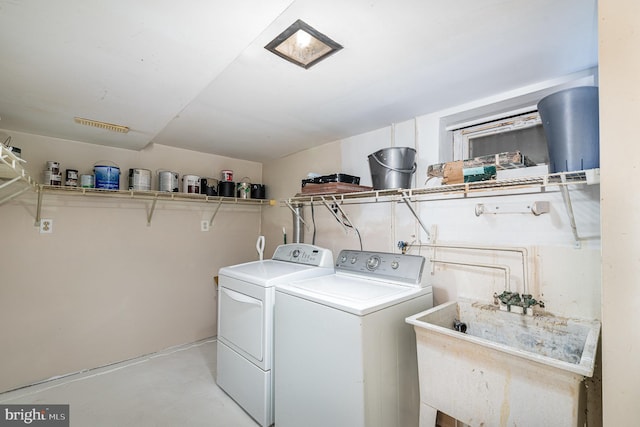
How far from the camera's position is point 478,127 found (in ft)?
6.44

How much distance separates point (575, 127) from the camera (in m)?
1.21

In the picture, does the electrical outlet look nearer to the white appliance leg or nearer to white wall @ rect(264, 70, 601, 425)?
Answer: white wall @ rect(264, 70, 601, 425)

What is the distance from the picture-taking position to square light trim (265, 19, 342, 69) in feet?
3.91

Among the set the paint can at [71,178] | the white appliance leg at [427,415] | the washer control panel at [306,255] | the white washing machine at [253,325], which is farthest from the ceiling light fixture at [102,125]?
the white appliance leg at [427,415]

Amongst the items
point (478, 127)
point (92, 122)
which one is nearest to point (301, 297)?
point (478, 127)

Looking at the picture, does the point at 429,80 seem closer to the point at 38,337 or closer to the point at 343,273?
the point at 343,273

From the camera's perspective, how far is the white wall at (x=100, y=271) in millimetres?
2223

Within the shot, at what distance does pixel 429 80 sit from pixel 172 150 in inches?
101

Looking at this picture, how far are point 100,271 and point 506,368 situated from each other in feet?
10.1

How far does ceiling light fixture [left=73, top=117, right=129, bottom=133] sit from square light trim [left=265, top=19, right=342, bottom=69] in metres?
1.55

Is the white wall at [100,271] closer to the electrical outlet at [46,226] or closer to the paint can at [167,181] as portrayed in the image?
the electrical outlet at [46,226]

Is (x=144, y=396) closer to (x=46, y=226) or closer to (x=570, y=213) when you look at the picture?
(x=46, y=226)

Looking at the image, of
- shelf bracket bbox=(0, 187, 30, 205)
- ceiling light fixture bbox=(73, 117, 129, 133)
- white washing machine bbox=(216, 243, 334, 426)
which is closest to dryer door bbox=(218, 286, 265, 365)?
white washing machine bbox=(216, 243, 334, 426)

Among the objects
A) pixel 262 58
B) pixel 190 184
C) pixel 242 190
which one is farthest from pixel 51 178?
pixel 262 58
